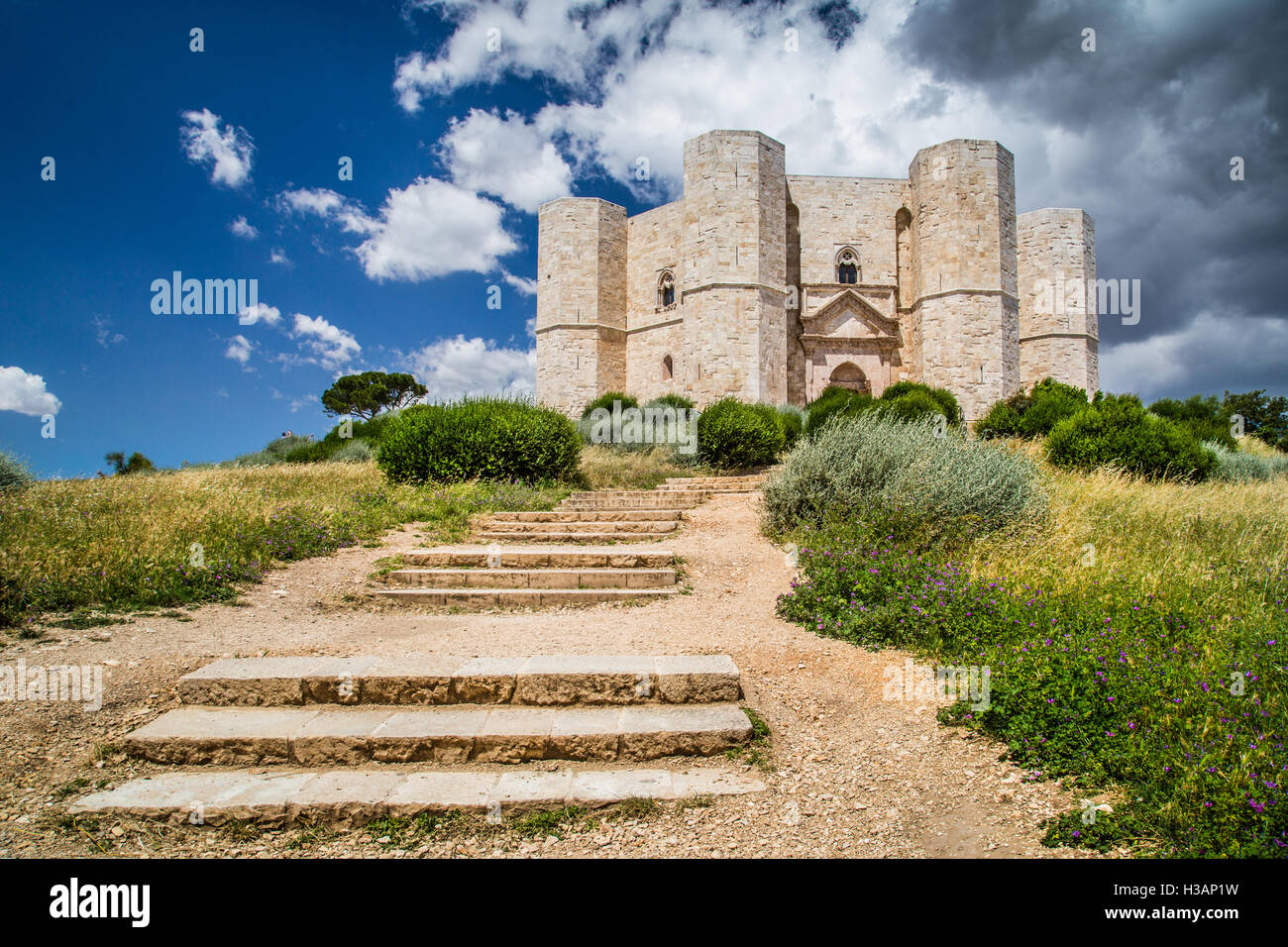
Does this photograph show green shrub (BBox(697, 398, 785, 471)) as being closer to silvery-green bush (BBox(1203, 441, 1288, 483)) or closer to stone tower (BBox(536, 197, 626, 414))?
silvery-green bush (BBox(1203, 441, 1288, 483))

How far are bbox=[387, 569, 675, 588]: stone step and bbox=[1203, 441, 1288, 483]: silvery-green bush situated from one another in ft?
36.5

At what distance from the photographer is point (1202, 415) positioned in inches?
702

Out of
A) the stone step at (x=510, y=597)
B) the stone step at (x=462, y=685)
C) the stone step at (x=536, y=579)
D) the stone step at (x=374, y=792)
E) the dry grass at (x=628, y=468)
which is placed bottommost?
the stone step at (x=374, y=792)

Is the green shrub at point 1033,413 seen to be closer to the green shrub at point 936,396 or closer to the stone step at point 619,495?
the green shrub at point 936,396

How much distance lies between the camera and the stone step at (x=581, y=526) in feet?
27.6

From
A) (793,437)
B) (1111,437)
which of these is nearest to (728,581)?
(1111,437)

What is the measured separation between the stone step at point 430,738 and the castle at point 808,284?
18.2m

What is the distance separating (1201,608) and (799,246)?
21657 mm

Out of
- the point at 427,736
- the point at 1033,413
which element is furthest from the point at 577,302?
the point at 427,736

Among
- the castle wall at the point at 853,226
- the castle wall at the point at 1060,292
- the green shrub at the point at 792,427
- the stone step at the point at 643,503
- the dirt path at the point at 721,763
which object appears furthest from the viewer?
the castle wall at the point at 1060,292

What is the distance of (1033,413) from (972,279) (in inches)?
310

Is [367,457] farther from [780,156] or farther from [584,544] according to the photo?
[780,156]

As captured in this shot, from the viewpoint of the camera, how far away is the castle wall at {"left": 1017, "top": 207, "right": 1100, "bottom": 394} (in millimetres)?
25109

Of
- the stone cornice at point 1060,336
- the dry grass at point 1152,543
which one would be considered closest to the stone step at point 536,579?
the dry grass at point 1152,543
